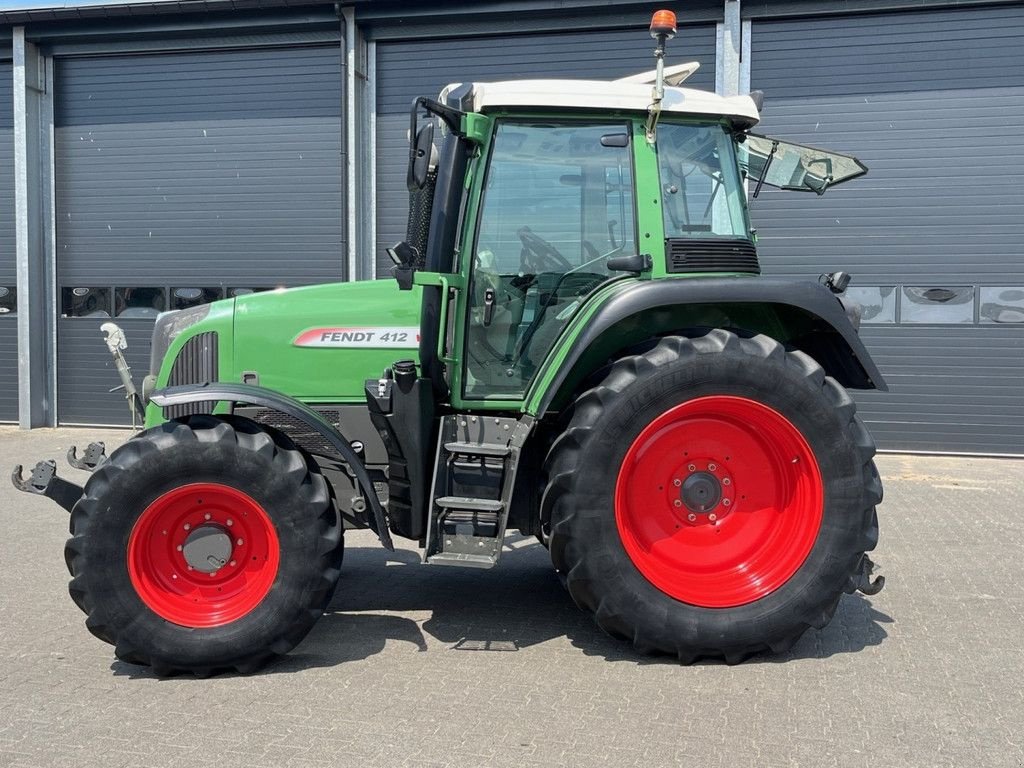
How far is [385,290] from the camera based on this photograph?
4.66m

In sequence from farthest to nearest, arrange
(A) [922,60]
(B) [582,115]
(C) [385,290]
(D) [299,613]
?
(A) [922,60], (C) [385,290], (B) [582,115], (D) [299,613]

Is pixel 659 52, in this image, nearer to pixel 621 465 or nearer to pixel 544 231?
pixel 544 231

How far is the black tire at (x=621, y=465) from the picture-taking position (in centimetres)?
390

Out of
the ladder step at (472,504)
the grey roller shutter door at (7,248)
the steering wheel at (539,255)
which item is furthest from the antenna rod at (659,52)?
the grey roller shutter door at (7,248)

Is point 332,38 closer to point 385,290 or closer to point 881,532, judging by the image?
point 385,290

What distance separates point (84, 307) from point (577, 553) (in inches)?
409

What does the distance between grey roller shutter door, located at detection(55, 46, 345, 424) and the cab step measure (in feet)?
25.1

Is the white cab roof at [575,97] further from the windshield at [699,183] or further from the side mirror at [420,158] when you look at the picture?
the side mirror at [420,158]

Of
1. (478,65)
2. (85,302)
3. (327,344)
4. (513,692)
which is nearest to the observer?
(513,692)

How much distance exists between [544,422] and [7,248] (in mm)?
10656

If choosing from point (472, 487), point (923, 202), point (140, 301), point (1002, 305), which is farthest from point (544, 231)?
point (140, 301)

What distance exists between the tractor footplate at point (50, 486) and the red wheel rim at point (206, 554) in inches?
17.0

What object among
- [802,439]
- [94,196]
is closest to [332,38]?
[94,196]

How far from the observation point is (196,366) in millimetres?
4648
